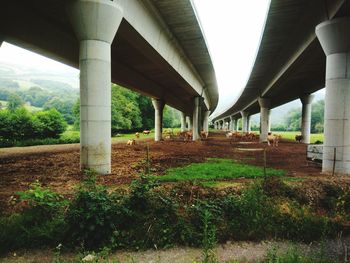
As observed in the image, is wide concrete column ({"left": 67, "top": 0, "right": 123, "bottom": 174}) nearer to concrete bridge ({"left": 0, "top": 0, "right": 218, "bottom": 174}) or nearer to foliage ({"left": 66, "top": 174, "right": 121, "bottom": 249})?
concrete bridge ({"left": 0, "top": 0, "right": 218, "bottom": 174})

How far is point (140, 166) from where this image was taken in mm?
11773

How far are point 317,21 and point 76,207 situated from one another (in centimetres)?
1258

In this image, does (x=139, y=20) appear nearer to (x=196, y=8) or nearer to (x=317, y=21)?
(x=196, y=8)

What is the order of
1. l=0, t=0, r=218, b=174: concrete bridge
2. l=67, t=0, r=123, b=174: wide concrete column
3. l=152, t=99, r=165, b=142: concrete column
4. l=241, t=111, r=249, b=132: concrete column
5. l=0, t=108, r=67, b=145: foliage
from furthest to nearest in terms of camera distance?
l=241, t=111, r=249, b=132: concrete column, l=152, t=99, r=165, b=142: concrete column, l=0, t=108, r=67, b=145: foliage, l=0, t=0, r=218, b=174: concrete bridge, l=67, t=0, r=123, b=174: wide concrete column

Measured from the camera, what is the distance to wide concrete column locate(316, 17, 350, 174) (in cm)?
1008

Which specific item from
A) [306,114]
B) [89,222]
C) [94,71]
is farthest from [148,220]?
[306,114]

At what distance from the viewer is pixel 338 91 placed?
1029 centimetres

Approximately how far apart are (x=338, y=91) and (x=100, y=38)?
30.9ft

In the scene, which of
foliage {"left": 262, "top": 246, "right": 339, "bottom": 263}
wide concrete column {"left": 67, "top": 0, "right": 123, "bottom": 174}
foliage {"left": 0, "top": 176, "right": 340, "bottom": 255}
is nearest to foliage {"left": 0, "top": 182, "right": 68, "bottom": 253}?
foliage {"left": 0, "top": 176, "right": 340, "bottom": 255}

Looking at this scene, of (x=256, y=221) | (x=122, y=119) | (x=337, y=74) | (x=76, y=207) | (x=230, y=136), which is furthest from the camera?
(x=122, y=119)

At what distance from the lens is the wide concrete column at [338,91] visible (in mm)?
10084

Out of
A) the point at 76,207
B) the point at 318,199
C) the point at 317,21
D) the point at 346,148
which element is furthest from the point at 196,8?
the point at 76,207

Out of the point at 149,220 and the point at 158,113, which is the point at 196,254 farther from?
the point at 158,113

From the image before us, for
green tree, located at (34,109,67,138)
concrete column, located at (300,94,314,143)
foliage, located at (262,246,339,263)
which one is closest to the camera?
foliage, located at (262,246,339,263)
